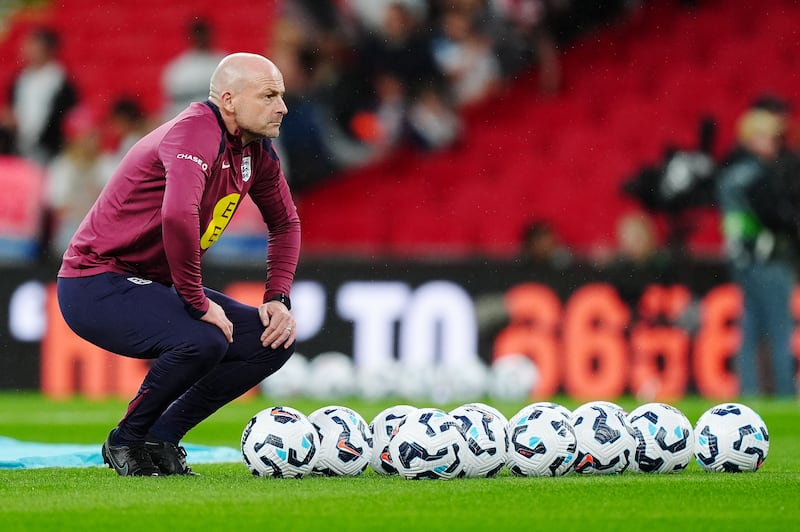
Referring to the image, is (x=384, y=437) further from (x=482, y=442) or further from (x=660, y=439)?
(x=660, y=439)

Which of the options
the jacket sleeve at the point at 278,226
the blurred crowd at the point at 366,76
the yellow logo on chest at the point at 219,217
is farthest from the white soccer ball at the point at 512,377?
the yellow logo on chest at the point at 219,217

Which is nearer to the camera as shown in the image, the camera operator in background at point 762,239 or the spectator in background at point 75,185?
the camera operator in background at point 762,239

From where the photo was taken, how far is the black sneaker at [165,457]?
693 cm

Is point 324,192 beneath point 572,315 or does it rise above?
above

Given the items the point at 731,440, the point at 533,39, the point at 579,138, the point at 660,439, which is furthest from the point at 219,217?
the point at 533,39

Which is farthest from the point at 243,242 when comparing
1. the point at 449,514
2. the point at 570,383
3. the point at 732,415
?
the point at 449,514

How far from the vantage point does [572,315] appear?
14.1m

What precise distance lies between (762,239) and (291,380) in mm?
4664

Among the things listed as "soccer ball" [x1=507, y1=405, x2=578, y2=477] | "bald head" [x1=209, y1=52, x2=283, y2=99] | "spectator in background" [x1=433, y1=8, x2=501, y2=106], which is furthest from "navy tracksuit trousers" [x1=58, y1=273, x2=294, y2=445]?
"spectator in background" [x1=433, y1=8, x2=501, y2=106]

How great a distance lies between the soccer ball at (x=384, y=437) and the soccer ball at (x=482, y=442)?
0.27m

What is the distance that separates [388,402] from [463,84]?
588cm

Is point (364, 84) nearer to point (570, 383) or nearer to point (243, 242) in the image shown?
point (243, 242)

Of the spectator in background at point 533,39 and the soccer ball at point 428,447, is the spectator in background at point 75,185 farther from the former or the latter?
the soccer ball at point 428,447

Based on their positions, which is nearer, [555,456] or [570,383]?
[555,456]
